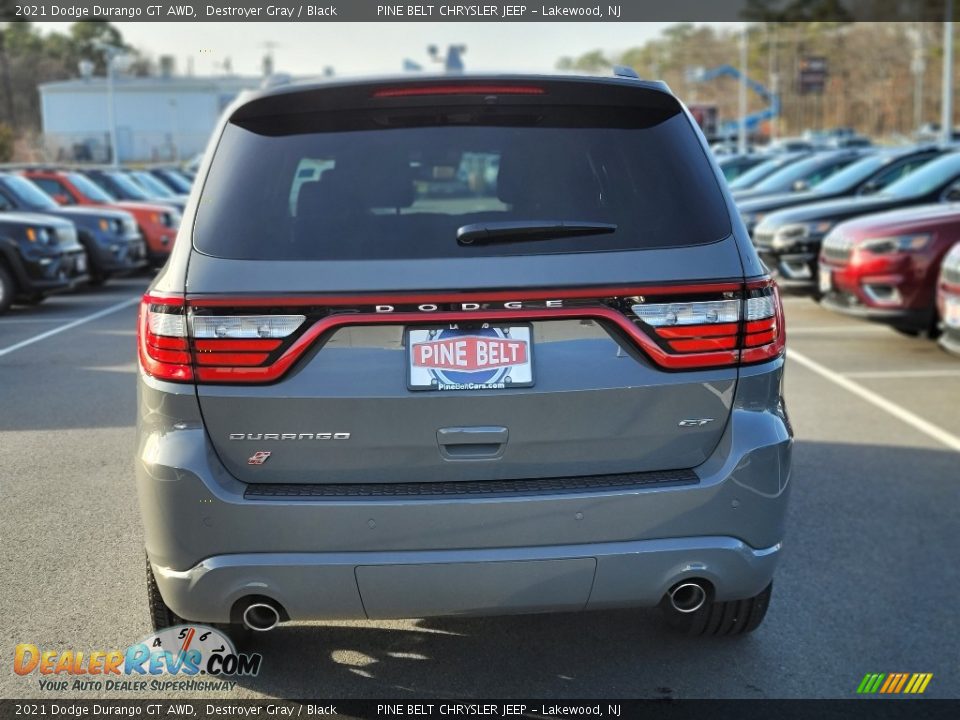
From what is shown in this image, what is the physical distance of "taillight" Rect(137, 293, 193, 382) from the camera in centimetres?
334

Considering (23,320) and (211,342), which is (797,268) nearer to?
(23,320)

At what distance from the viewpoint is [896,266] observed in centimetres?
1065

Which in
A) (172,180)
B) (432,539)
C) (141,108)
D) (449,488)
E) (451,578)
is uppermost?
(449,488)

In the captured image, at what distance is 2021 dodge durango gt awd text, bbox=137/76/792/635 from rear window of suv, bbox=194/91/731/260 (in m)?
0.01

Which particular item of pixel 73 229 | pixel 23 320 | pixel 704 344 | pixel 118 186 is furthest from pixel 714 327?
pixel 118 186

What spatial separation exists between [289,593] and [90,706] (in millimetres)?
879

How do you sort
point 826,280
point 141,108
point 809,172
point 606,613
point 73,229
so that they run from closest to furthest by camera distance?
point 606,613 → point 826,280 → point 73,229 → point 809,172 → point 141,108

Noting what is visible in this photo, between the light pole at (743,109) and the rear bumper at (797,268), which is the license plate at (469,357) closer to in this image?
the rear bumper at (797,268)

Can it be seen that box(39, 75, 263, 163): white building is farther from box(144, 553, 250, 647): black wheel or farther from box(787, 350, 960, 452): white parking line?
box(144, 553, 250, 647): black wheel

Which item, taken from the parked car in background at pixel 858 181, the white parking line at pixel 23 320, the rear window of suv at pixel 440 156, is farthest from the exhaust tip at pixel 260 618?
the parked car in background at pixel 858 181

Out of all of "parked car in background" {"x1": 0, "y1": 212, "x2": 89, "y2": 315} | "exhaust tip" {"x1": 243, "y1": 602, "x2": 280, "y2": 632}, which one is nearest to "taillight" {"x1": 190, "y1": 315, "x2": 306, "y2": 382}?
"exhaust tip" {"x1": 243, "y1": 602, "x2": 280, "y2": 632}

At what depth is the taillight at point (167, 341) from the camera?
3.34 metres

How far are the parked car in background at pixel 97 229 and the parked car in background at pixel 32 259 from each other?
1.64m

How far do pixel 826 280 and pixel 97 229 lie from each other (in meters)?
10.4
